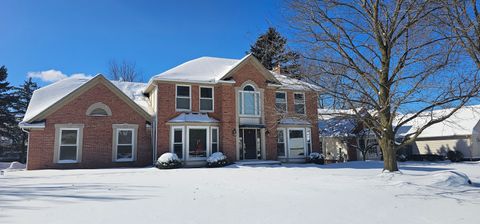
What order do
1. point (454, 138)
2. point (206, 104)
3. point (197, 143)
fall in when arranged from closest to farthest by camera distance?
point (197, 143) < point (206, 104) < point (454, 138)

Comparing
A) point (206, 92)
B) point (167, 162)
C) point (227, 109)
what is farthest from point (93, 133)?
point (227, 109)

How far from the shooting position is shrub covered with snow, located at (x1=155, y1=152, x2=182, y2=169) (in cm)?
1842

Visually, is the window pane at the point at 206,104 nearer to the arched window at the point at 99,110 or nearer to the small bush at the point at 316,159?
the arched window at the point at 99,110

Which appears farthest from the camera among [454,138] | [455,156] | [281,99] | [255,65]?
[454,138]

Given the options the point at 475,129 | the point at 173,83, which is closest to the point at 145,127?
the point at 173,83

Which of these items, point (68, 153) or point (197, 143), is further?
point (197, 143)

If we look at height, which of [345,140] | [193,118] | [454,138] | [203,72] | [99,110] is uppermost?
[203,72]

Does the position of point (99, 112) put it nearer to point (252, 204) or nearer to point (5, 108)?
point (252, 204)

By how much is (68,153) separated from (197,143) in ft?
23.8

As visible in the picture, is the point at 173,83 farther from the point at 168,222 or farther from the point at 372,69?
the point at 168,222

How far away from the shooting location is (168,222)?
19.2 feet

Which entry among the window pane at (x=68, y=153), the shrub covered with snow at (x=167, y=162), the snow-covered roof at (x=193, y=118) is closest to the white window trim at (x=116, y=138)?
the window pane at (x=68, y=153)

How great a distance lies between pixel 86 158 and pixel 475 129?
102 ft

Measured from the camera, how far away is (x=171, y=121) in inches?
810
